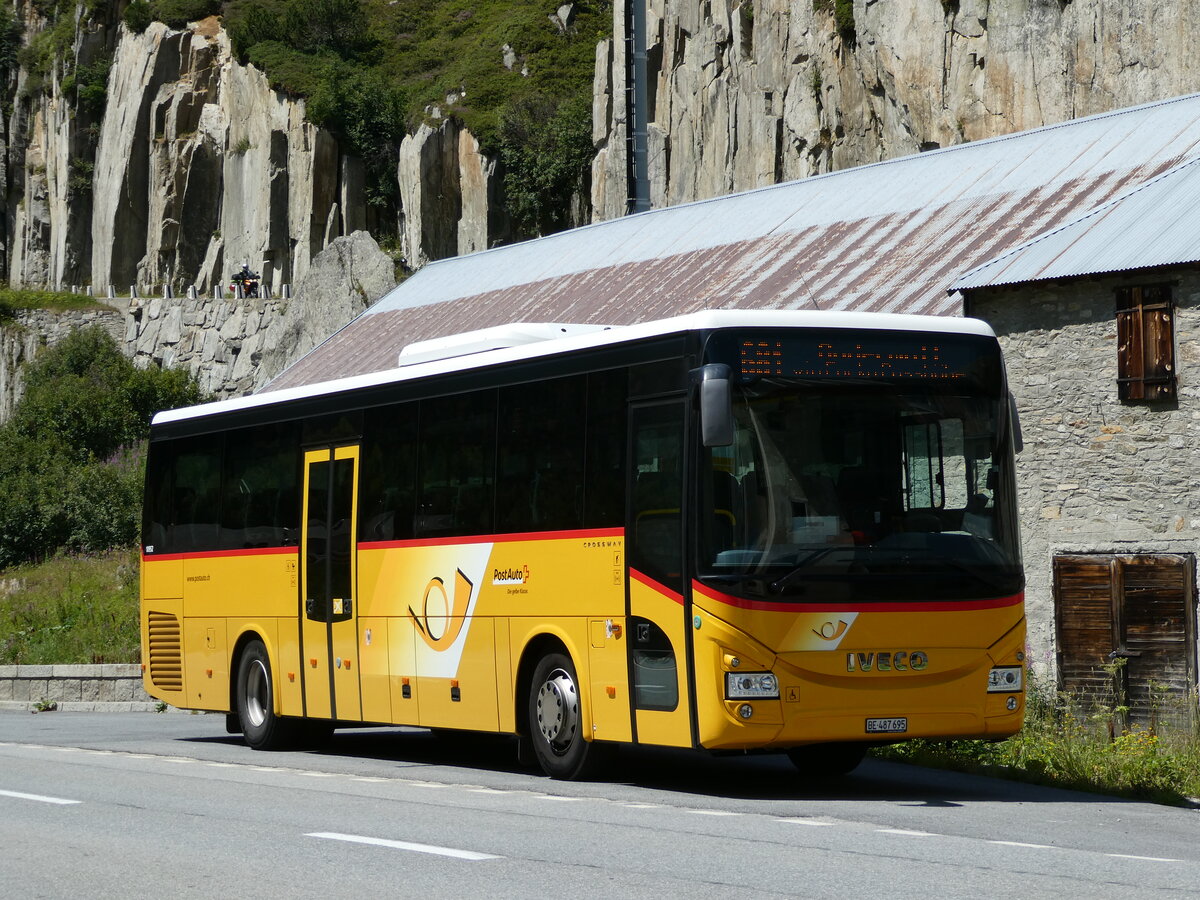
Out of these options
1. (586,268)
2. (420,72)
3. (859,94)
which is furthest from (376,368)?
(420,72)

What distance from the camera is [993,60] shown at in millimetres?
44969

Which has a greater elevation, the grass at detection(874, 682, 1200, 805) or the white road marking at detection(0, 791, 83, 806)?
the white road marking at detection(0, 791, 83, 806)

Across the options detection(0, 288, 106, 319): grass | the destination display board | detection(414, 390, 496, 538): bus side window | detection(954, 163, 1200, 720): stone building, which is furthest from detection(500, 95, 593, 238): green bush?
the destination display board

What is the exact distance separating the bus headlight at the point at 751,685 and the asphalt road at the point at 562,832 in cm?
72

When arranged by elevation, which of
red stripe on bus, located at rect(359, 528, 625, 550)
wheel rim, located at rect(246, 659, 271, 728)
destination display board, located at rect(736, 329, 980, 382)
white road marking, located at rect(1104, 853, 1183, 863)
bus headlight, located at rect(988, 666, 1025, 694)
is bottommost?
white road marking, located at rect(1104, 853, 1183, 863)

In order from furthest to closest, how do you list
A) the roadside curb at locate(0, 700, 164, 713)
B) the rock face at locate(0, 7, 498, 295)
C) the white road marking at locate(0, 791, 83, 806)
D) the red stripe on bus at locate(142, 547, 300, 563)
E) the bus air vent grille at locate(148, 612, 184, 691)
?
the rock face at locate(0, 7, 498, 295) → the roadside curb at locate(0, 700, 164, 713) → the bus air vent grille at locate(148, 612, 184, 691) → the red stripe on bus at locate(142, 547, 300, 563) → the white road marking at locate(0, 791, 83, 806)

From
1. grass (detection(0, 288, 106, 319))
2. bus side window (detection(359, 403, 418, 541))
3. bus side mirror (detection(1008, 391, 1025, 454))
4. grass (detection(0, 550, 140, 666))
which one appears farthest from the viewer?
grass (detection(0, 288, 106, 319))

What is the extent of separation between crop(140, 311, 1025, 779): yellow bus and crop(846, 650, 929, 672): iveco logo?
2cm

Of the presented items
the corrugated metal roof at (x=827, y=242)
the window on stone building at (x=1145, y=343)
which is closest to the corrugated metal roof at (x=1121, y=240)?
the window on stone building at (x=1145, y=343)

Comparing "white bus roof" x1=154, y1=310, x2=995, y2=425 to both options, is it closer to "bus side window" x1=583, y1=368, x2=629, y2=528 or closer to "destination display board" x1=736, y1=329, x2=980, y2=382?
"destination display board" x1=736, y1=329, x2=980, y2=382

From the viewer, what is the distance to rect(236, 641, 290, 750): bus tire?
53.7 ft

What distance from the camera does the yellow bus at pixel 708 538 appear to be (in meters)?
11.0

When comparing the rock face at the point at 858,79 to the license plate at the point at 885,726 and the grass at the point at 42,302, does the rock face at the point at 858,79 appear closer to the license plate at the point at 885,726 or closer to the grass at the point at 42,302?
the grass at the point at 42,302

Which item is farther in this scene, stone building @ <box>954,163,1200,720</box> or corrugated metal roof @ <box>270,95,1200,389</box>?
corrugated metal roof @ <box>270,95,1200,389</box>
